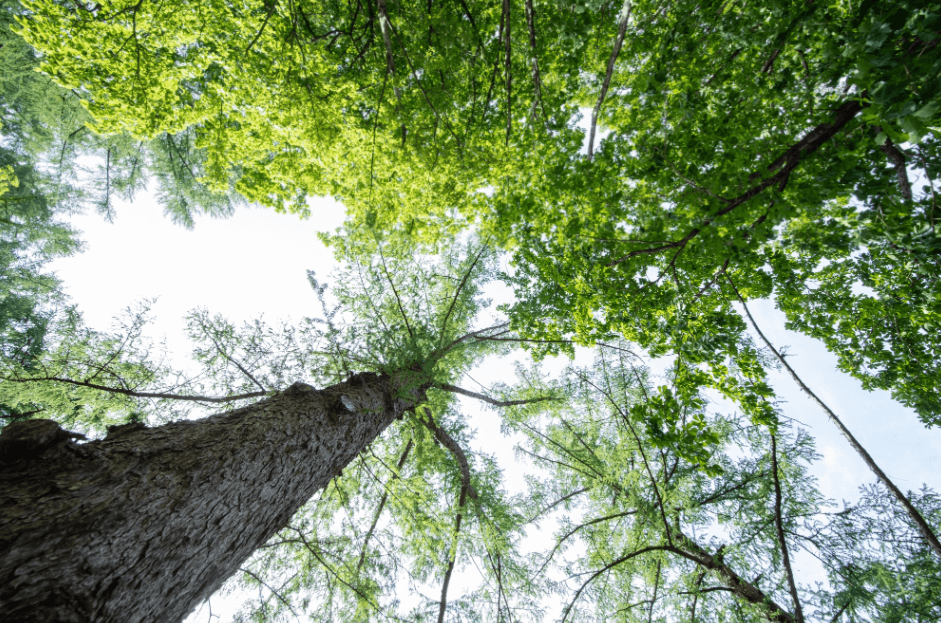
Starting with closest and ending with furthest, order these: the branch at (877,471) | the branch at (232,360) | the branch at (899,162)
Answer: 1. the branch at (877,471)
2. the branch at (899,162)
3. the branch at (232,360)

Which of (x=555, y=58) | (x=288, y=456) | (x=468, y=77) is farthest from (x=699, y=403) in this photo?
(x=468, y=77)

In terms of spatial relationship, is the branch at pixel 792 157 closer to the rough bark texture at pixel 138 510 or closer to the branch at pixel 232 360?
the rough bark texture at pixel 138 510

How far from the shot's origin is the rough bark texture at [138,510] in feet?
3.08

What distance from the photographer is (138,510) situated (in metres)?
1.24

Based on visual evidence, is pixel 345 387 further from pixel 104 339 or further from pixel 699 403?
pixel 699 403

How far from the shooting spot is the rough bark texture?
0.94m

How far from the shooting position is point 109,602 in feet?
3.38

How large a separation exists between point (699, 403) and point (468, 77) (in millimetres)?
4533

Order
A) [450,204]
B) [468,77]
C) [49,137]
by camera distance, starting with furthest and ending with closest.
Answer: [49,137] < [450,204] < [468,77]

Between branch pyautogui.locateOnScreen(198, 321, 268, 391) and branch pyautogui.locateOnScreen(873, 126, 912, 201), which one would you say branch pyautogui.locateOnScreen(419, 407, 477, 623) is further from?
branch pyautogui.locateOnScreen(873, 126, 912, 201)

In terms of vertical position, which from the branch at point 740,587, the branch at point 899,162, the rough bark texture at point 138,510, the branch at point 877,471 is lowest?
the rough bark texture at point 138,510

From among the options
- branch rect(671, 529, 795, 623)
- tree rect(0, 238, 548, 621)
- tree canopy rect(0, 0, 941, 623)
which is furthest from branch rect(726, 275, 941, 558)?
tree rect(0, 238, 548, 621)

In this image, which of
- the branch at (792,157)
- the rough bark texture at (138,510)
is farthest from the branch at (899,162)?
the rough bark texture at (138,510)

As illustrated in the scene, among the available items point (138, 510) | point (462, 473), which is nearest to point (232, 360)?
point (138, 510)
